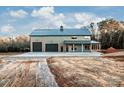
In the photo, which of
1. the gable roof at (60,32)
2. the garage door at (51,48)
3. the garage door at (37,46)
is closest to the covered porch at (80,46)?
the gable roof at (60,32)

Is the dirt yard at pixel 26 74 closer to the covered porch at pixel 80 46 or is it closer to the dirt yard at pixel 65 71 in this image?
the dirt yard at pixel 65 71

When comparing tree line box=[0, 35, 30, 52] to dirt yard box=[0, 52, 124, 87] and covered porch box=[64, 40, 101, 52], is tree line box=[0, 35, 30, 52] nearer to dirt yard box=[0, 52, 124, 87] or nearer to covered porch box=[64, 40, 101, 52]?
dirt yard box=[0, 52, 124, 87]

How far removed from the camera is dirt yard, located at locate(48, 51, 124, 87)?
359 inches

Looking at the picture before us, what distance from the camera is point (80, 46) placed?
1481 cm

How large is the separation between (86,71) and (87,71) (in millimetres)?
83

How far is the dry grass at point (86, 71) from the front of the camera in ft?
30.0

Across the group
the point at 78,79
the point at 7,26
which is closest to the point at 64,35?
the point at 7,26

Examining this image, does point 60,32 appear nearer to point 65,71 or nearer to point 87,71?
point 65,71

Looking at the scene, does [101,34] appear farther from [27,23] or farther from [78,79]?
[78,79]

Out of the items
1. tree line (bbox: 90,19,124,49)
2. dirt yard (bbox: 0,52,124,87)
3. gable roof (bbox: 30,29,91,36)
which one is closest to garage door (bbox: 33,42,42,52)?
gable roof (bbox: 30,29,91,36)
